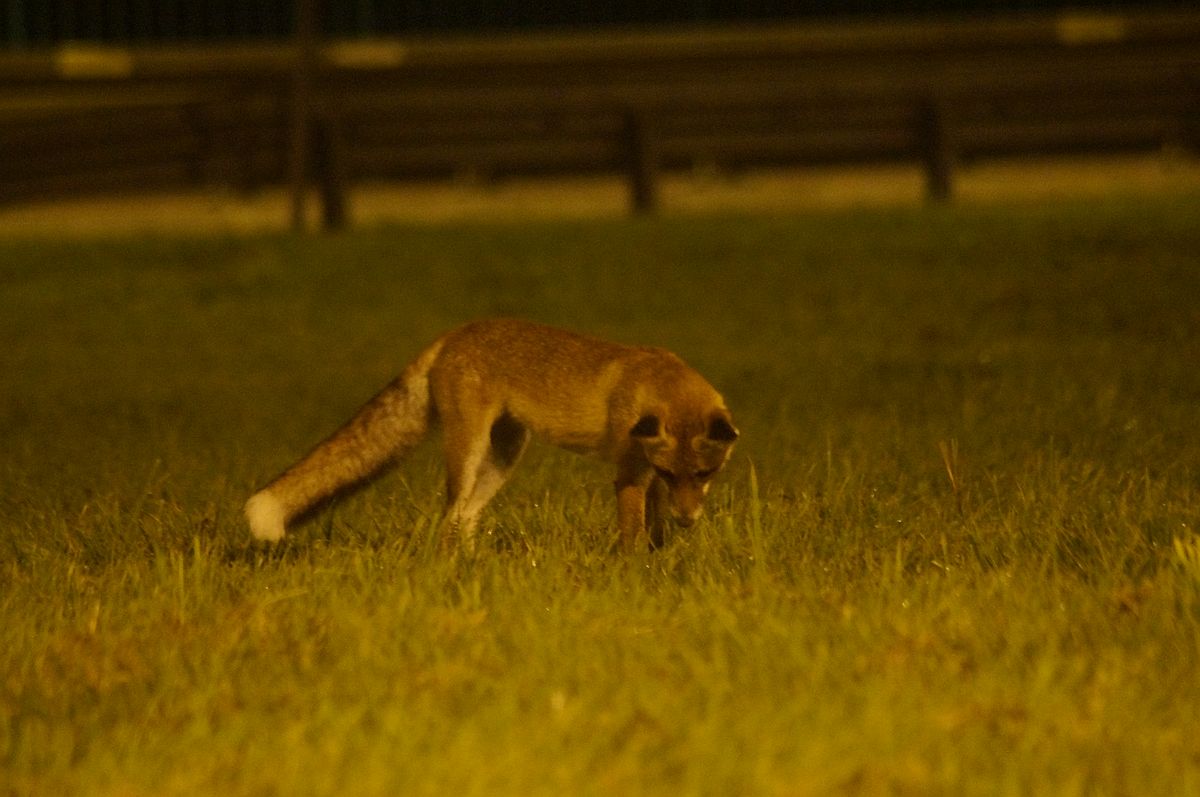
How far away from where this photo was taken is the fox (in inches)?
295

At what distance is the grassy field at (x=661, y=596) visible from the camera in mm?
4922

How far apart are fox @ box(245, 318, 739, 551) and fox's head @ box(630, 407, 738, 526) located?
16 mm

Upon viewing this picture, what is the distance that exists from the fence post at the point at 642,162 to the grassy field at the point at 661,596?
668cm

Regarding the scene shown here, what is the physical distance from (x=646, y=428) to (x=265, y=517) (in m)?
1.54

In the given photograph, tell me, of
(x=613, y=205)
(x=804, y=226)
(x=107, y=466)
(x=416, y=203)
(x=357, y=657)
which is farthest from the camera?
(x=416, y=203)

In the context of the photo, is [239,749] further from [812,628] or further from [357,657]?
[812,628]

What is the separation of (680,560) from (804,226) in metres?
12.4

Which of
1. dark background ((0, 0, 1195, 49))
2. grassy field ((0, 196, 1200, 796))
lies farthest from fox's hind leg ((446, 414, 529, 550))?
dark background ((0, 0, 1195, 49))

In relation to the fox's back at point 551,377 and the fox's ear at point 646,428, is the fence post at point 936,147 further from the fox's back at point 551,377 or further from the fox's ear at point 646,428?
the fox's ear at point 646,428

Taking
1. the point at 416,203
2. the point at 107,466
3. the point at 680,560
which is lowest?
the point at 416,203

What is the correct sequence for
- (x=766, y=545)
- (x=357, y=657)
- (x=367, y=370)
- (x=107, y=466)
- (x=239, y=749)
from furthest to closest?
(x=367, y=370)
(x=107, y=466)
(x=766, y=545)
(x=357, y=657)
(x=239, y=749)

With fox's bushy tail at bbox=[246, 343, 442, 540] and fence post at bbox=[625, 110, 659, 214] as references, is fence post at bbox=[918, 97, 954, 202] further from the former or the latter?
fox's bushy tail at bbox=[246, 343, 442, 540]

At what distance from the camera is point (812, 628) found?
19.9ft

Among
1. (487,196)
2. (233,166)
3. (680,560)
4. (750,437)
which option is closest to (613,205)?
(487,196)
